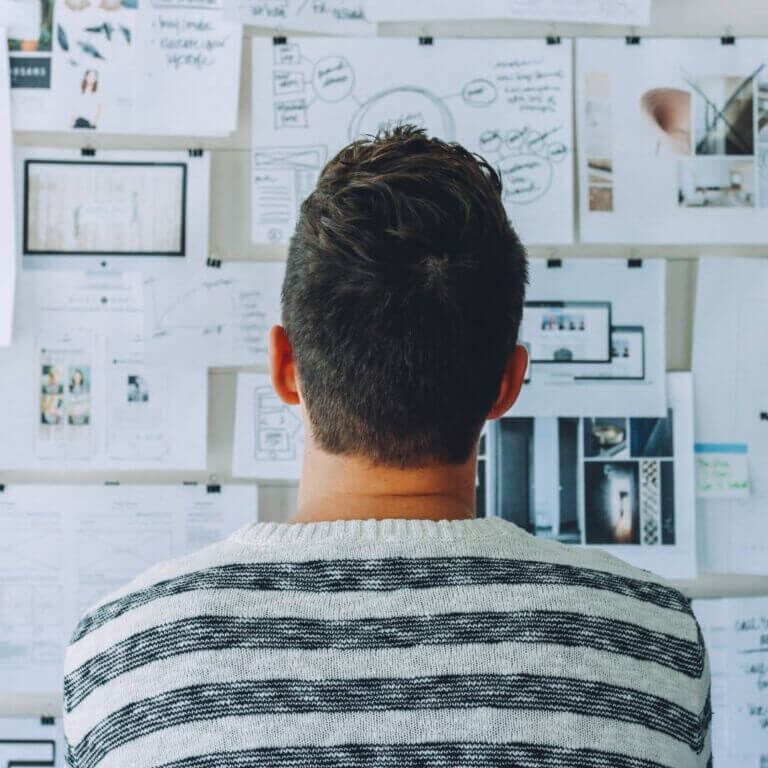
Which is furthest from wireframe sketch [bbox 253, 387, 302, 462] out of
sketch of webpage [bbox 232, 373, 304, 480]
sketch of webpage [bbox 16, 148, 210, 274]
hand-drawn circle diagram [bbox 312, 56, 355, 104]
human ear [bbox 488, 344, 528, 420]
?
human ear [bbox 488, 344, 528, 420]

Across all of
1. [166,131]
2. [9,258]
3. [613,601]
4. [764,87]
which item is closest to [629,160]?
[764,87]

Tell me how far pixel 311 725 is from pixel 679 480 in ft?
2.81

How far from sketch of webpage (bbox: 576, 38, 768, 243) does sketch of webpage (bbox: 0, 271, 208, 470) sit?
0.67 m

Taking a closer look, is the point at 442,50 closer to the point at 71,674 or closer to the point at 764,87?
the point at 764,87

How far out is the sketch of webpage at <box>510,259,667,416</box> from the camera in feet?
4.04

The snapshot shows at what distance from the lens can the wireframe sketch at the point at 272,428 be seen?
1.23 meters

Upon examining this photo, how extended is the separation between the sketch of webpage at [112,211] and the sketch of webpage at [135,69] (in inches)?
2.1

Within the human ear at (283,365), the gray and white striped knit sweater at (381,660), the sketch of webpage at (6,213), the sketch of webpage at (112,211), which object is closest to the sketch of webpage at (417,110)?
the sketch of webpage at (112,211)

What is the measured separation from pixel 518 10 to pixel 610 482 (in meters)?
0.72

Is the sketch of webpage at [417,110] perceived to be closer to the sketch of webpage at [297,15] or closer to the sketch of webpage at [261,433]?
the sketch of webpage at [297,15]

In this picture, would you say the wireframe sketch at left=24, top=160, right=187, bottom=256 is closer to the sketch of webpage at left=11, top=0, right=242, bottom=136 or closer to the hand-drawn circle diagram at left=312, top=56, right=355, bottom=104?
the sketch of webpage at left=11, top=0, right=242, bottom=136

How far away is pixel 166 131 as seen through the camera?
1226 millimetres

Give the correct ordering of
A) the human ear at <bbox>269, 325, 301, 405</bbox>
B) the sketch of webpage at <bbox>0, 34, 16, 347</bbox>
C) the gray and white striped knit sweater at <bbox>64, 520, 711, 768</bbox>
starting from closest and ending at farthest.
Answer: the gray and white striped knit sweater at <bbox>64, 520, 711, 768</bbox> < the human ear at <bbox>269, 325, 301, 405</bbox> < the sketch of webpage at <bbox>0, 34, 16, 347</bbox>

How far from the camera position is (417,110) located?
122 centimetres
